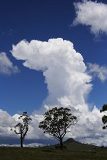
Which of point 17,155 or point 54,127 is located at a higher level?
point 54,127

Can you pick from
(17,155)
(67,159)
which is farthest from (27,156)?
(67,159)

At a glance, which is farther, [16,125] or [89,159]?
[16,125]

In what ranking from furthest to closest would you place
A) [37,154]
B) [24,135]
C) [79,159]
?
[24,135], [37,154], [79,159]

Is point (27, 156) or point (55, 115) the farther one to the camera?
point (55, 115)

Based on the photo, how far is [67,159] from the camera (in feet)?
311

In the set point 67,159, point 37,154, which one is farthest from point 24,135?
point 67,159

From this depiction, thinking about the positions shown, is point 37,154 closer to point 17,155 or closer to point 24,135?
point 17,155

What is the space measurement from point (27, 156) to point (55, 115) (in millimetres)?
47471

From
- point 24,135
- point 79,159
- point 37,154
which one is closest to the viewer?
point 79,159

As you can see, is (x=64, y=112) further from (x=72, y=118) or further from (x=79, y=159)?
(x=79, y=159)

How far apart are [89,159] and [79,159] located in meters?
2.52

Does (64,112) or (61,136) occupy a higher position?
(64,112)

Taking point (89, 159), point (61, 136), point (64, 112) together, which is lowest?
point (89, 159)

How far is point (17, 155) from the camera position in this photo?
9819cm
